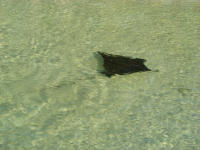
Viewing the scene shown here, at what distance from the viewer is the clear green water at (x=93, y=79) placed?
3.55 m

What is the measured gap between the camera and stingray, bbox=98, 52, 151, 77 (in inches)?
182

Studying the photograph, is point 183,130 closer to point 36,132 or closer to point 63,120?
point 63,120

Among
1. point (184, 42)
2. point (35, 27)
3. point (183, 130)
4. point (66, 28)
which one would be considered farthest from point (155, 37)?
point (183, 130)

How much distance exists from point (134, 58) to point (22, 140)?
7.17 feet

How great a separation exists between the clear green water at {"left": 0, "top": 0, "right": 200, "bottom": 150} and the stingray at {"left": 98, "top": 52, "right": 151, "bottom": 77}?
0.36 ft

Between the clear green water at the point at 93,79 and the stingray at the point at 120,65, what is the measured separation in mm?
110

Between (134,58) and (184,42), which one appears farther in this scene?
(184,42)

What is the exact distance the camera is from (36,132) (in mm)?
3514

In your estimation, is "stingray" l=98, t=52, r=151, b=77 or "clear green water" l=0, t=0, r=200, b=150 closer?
"clear green water" l=0, t=0, r=200, b=150

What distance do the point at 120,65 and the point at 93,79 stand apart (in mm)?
477

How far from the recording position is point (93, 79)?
447 centimetres

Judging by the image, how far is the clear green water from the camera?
3.55 m

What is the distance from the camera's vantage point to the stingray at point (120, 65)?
15.2ft

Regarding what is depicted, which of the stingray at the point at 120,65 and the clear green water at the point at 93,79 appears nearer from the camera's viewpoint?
the clear green water at the point at 93,79
